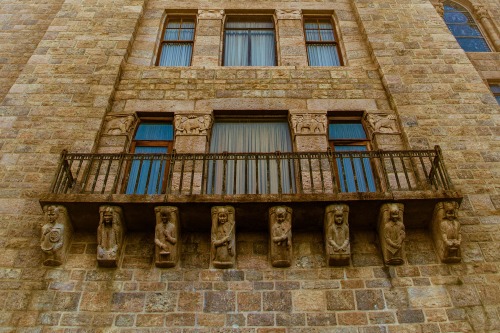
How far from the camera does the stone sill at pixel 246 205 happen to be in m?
6.41

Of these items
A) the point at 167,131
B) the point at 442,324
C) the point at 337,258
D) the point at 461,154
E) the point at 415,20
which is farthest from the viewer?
the point at 415,20

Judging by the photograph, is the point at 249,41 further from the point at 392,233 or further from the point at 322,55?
the point at 392,233

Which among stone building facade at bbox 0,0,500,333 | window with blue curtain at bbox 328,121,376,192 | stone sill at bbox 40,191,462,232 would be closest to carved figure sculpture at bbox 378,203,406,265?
stone building facade at bbox 0,0,500,333

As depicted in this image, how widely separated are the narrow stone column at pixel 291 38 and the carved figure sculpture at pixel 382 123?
226 centimetres

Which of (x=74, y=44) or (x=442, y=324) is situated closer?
(x=442, y=324)

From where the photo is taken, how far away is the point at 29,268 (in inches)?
247

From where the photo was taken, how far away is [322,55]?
10445mm

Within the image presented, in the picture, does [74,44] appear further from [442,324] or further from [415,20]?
[442,324]

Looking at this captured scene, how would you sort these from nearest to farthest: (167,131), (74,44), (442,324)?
(442,324), (167,131), (74,44)

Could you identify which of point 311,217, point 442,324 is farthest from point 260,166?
point 442,324

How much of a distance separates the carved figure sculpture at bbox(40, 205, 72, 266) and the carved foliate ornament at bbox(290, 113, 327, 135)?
4312 millimetres

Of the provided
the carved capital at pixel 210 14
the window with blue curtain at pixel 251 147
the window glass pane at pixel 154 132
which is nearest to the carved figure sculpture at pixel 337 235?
the window with blue curtain at pixel 251 147

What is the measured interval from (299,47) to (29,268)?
7306 millimetres

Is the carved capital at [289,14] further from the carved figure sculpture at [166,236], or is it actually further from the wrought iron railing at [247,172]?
the carved figure sculpture at [166,236]
